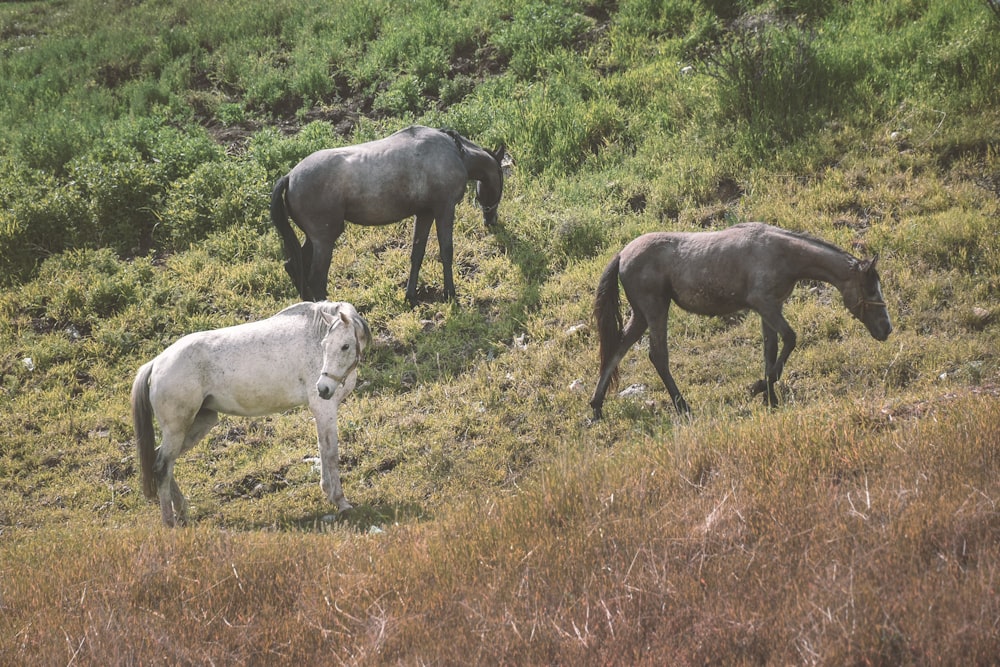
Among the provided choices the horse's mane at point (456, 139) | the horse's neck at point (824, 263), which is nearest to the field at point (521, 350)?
the horse's neck at point (824, 263)

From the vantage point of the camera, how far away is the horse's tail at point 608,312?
9.15m

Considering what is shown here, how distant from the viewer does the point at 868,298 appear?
838 cm

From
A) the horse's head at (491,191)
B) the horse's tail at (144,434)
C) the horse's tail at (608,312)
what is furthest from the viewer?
the horse's head at (491,191)

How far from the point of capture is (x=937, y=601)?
5.07 meters

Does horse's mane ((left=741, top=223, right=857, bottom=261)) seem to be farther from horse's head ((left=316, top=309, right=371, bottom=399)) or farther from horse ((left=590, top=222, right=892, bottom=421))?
horse's head ((left=316, top=309, right=371, bottom=399))

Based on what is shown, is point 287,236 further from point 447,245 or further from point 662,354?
point 662,354

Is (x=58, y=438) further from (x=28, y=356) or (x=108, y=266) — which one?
(x=108, y=266)

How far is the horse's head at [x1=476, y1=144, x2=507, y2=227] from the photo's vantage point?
524 inches

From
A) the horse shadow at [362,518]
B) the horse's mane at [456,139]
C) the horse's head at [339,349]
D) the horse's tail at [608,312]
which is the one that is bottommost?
the horse shadow at [362,518]

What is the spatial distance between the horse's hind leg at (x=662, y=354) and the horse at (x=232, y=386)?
270 centimetres

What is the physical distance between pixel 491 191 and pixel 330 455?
589 centimetres

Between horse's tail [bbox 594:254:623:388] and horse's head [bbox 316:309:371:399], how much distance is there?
2302 millimetres

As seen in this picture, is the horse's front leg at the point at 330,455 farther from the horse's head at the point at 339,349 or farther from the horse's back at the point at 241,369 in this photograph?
the horse's head at the point at 339,349

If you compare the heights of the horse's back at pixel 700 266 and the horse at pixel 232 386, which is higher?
the horse's back at pixel 700 266
